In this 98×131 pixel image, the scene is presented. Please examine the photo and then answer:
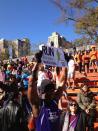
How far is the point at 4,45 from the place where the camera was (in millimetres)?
102312

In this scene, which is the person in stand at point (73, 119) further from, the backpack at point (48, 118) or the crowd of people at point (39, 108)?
the backpack at point (48, 118)

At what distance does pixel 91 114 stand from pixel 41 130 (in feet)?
14.7

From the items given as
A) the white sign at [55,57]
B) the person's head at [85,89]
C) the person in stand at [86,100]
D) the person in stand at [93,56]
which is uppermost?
the person in stand at [93,56]

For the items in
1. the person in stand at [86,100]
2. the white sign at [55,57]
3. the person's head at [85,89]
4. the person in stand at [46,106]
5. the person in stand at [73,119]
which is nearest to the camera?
the person in stand at [46,106]

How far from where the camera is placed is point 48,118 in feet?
15.3

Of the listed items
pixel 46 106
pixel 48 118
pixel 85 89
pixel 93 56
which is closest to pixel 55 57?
pixel 46 106

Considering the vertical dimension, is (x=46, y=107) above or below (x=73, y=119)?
above

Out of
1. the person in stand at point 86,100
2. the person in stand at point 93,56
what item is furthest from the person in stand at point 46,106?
the person in stand at point 93,56

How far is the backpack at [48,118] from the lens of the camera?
15.3 ft

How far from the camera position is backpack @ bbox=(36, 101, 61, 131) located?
465cm

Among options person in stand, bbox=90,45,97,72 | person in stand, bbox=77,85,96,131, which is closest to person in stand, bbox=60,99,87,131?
person in stand, bbox=77,85,96,131

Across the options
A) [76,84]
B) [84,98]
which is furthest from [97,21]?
[84,98]

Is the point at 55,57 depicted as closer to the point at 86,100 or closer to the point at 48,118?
the point at 48,118

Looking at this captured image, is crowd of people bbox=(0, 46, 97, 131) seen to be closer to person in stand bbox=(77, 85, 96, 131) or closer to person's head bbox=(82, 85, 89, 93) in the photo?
person in stand bbox=(77, 85, 96, 131)
